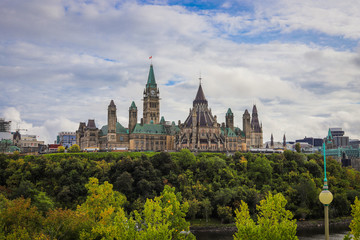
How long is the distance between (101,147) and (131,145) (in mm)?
14425

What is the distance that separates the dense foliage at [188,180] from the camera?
102m

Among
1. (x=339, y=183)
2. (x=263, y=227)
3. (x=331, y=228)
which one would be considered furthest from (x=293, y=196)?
(x=263, y=227)

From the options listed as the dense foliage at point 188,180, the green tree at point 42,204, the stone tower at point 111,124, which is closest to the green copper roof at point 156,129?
the stone tower at point 111,124

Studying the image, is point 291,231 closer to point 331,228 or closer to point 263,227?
point 263,227

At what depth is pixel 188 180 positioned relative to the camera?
117 metres

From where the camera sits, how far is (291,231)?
141 feet

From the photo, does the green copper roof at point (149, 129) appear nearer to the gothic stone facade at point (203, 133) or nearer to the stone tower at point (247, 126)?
the gothic stone facade at point (203, 133)

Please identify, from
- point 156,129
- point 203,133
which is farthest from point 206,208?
point 156,129

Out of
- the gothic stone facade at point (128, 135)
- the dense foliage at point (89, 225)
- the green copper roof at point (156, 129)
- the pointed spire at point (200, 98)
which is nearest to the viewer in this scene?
the dense foliage at point (89, 225)

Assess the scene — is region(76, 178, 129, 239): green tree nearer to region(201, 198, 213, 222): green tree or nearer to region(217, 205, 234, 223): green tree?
region(201, 198, 213, 222): green tree

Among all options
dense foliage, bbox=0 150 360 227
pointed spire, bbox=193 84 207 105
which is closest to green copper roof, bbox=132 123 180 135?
pointed spire, bbox=193 84 207 105

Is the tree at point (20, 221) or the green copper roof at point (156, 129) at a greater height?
the green copper roof at point (156, 129)

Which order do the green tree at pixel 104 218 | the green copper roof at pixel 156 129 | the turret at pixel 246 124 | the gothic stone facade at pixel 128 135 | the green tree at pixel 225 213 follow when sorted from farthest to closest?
1. the turret at pixel 246 124
2. the green copper roof at pixel 156 129
3. the gothic stone facade at pixel 128 135
4. the green tree at pixel 225 213
5. the green tree at pixel 104 218

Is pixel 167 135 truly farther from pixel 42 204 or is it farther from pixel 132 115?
pixel 42 204
